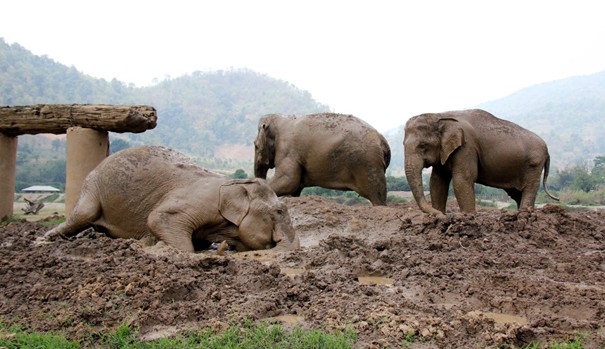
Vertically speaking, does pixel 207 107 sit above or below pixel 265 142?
below

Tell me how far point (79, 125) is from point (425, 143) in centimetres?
587

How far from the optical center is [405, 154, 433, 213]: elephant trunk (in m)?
10.5

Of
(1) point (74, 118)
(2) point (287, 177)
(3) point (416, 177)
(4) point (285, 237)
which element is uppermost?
(1) point (74, 118)

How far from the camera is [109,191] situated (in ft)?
25.9

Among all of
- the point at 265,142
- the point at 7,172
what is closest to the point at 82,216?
the point at 265,142

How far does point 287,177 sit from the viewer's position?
12.2 meters

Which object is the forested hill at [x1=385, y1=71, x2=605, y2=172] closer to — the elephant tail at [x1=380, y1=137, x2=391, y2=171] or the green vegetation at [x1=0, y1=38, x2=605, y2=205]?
the green vegetation at [x1=0, y1=38, x2=605, y2=205]

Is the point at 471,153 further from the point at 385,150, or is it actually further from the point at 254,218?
the point at 254,218

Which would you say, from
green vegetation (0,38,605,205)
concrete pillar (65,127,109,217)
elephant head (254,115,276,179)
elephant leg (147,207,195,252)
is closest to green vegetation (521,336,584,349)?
elephant leg (147,207,195,252)

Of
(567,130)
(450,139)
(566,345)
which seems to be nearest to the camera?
(566,345)

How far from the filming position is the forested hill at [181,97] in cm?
9638

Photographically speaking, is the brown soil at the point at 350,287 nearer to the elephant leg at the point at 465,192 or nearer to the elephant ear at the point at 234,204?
the elephant ear at the point at 234,204

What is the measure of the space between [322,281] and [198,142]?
9634cm

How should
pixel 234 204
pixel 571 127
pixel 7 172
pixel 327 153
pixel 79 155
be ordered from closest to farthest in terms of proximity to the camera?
1. pixel 234 204
2. pixel 79 155
3. pixel 327 153
4. pixel 7 172
5. pixel 571 127
